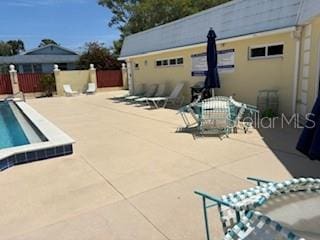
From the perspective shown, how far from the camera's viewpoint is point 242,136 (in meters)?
6.81

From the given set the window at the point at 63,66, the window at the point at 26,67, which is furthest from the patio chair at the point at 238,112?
the window at the point at 26,67

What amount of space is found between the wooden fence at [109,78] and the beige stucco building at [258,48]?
1076 centimetres

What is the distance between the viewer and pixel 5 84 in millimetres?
20984

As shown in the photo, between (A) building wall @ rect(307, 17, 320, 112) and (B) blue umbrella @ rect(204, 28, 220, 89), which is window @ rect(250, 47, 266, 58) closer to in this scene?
(B) blue umbrella @ rect(204, 28, 220, 89)

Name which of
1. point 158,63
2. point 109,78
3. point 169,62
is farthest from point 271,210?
point 109,78

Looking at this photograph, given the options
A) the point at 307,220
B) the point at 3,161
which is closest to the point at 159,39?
the point at 3,161

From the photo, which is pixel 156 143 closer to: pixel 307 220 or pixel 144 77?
pixel 307 220

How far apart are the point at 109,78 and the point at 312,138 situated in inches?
910

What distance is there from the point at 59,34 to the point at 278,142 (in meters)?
52.6

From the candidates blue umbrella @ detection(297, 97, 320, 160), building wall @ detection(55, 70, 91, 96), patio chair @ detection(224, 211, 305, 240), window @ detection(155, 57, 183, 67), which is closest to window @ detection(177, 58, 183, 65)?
window @ detection(155, 57, 183, 67)

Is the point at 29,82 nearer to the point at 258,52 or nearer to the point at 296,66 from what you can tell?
the point at 258,52

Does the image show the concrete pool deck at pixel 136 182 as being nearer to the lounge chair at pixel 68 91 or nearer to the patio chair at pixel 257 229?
the patio chair at pixel 257 229

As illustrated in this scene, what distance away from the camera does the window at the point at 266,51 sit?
905cm

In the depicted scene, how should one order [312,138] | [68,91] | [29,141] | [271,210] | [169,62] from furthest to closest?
[68,91] → [169,62] → [29,141] → [312,138] → [271,210]
